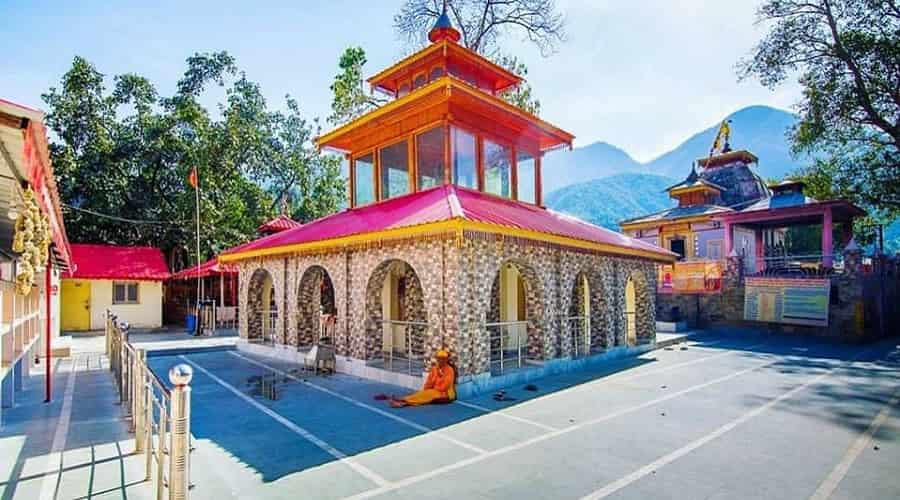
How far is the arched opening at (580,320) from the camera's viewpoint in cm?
1098

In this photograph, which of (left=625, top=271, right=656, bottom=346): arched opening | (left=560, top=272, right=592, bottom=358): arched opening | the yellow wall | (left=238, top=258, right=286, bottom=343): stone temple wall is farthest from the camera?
the yellow wall

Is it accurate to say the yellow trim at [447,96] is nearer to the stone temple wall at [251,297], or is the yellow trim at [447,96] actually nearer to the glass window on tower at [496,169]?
the glass window on tower at [496,169]

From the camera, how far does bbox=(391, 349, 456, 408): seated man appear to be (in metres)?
7.61

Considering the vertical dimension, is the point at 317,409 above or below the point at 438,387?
below

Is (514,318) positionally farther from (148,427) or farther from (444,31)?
(148,427)

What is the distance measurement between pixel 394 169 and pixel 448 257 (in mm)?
4691

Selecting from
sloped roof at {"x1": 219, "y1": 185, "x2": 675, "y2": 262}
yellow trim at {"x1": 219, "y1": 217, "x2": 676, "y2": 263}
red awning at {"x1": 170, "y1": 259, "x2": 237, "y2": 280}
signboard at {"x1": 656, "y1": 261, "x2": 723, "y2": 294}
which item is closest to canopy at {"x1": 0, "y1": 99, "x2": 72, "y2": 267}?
yellow trim at {"x1": 219, "y1": 217, "x2": 676, "y2": 263}

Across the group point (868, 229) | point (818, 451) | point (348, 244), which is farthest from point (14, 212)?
point (868, 229)

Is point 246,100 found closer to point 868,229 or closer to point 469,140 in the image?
point 469,140

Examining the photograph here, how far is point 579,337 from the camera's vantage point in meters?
11.4

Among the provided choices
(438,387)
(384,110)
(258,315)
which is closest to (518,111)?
(384,110)

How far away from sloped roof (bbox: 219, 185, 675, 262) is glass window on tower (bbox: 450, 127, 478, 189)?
281mm

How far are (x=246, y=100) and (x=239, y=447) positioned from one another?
25.2 m

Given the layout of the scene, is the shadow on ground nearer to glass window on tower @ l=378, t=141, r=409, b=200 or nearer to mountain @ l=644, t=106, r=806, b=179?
glass window on tower @ l=378, t=141, r=409, b=200
